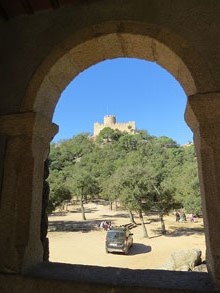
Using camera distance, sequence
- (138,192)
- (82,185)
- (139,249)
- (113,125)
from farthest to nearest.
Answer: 1. (113,125)
2. (82,185)
3. (138,192)
4. (139,249)

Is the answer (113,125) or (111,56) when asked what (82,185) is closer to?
(111,56)

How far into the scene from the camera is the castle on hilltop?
89.4 metres

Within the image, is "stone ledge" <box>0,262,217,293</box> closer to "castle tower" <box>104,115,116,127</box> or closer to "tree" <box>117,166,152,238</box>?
"tree" <box>117,166,152,238</box>

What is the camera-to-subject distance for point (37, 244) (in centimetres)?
280

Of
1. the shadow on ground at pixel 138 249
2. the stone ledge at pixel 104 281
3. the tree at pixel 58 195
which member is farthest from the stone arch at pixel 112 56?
the tree at pixel 58 195

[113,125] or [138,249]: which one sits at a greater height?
[113,125]

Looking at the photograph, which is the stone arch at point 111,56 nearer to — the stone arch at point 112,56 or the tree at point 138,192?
the stone arch at point 112,56

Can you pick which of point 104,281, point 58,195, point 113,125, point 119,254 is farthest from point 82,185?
point 113,125

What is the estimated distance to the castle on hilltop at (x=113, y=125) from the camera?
89438mm

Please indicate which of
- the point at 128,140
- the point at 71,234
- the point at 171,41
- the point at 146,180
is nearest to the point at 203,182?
the point at 171,41

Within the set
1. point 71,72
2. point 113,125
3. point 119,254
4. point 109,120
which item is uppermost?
point 109,120

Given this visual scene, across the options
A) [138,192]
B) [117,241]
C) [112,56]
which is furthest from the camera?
[138,192]

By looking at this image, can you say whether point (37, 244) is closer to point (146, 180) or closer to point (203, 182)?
point (203, 182)

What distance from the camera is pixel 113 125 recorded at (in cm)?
9144
